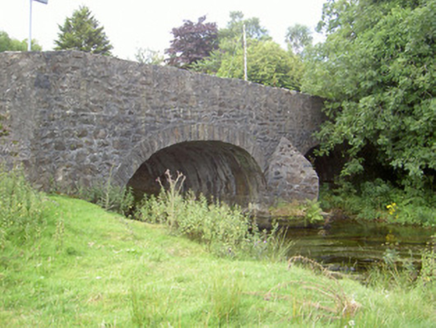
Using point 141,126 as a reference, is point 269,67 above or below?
above

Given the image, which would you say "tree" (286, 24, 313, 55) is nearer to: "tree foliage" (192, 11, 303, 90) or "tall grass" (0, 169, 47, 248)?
"tree foliage" (192, 11, 303, 90)

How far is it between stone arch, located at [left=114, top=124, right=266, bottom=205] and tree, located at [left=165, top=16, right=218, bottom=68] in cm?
Answer: 1702

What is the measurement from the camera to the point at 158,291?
10.8ft

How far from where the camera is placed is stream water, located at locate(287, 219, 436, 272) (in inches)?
261

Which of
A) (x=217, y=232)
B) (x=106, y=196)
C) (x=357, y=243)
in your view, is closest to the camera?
(x=217, y=232)

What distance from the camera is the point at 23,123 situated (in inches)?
264

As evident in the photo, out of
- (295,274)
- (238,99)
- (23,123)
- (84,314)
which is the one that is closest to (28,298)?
(84,314)

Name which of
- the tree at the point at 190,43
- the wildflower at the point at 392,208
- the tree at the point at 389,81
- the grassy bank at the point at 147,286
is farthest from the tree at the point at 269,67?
the grassy bank at the point at 147,286

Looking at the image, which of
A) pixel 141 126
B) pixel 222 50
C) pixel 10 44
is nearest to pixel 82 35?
pixel 10 44

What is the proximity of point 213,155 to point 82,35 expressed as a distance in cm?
2045

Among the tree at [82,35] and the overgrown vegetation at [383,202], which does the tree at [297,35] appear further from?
the overgrown vegetation at [383,202]

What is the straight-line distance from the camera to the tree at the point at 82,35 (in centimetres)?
2723

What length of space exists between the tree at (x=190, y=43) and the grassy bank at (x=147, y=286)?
79.2 ft

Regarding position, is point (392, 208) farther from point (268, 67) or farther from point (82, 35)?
point (82, 35)
